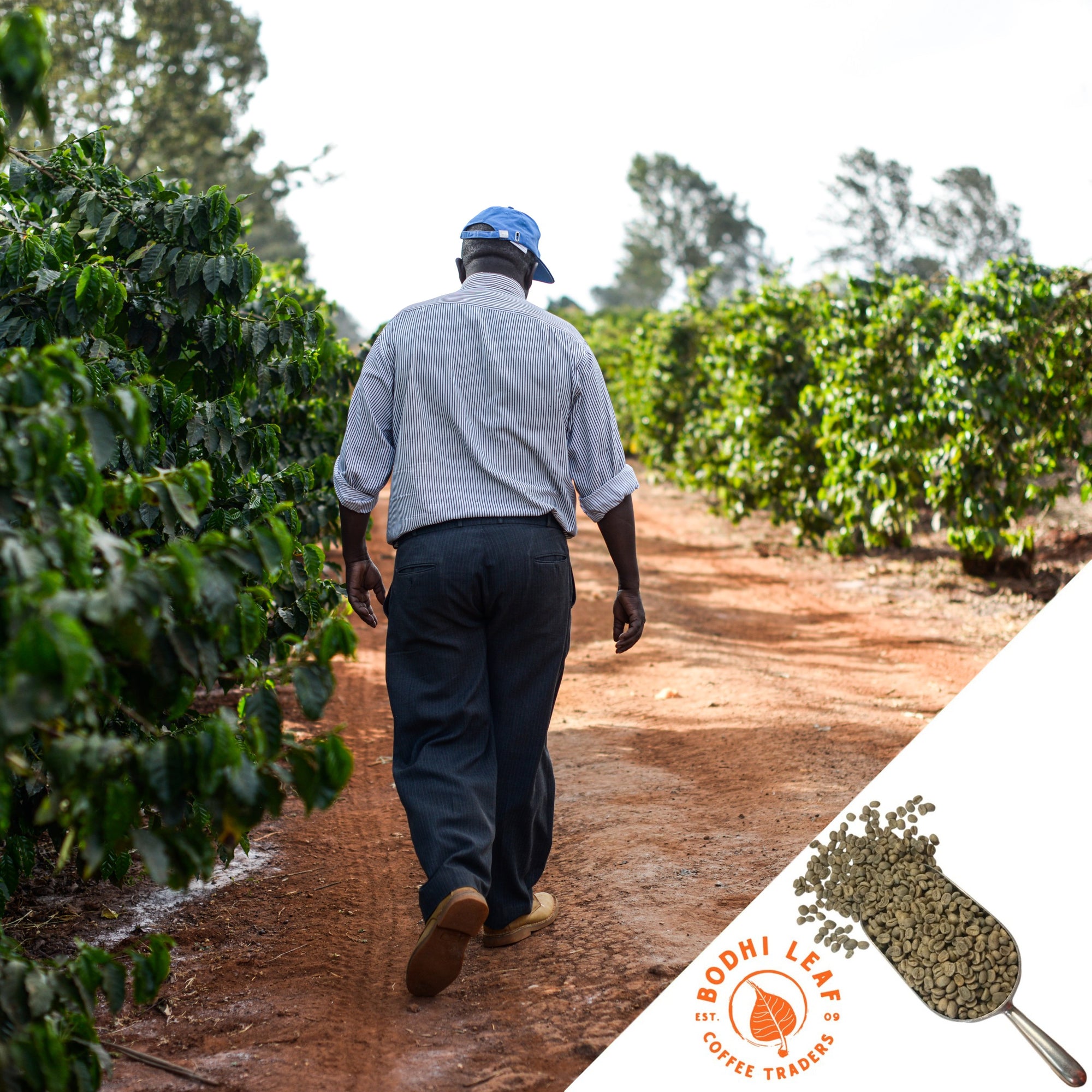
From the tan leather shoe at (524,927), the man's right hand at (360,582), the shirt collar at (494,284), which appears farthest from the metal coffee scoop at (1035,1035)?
the shirt collar at (494,284)

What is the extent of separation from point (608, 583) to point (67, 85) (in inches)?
774

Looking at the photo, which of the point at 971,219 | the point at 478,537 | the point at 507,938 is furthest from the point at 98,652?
the point at 971,219

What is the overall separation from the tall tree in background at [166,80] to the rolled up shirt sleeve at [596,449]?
67.5 ft

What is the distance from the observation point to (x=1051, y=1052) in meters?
2.37

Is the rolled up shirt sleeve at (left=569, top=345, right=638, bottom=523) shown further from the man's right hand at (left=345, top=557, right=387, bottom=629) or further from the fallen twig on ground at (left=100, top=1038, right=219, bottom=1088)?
the fallen twig on ground at (left=100, top=1038, right=219, bottom=1088)

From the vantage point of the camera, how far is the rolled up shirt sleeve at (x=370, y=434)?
2.82 metres

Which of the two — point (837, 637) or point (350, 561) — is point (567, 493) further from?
point (837, 637)

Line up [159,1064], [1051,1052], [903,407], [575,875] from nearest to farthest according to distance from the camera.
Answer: [159,1064], [1051,1052], [575,875], [903,407]

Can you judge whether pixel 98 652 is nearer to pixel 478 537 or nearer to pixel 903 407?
pixel 478 537

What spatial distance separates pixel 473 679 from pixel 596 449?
70 centimetres

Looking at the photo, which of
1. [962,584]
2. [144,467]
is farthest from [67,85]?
[144,467]

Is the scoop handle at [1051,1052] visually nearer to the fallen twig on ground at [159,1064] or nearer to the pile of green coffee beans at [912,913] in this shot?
the pile of green coffee beans at [912,913]

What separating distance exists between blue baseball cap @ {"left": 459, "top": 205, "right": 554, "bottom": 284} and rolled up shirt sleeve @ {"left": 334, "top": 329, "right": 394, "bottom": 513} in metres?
0.40

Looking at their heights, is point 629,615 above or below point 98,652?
below
